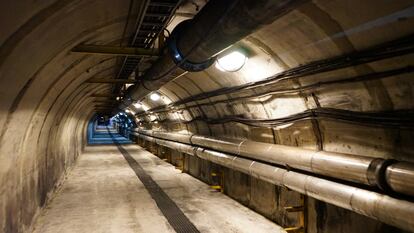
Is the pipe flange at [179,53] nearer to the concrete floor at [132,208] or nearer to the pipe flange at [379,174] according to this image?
the pipe flange at [379,174]

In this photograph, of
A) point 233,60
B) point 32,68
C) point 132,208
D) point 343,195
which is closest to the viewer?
point 343,195

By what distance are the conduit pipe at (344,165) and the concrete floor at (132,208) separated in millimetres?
1418

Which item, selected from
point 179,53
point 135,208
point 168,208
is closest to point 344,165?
point 179,53

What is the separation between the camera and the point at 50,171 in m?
7.98

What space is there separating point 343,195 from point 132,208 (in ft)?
15.8

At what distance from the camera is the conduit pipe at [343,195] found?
2.85 meters

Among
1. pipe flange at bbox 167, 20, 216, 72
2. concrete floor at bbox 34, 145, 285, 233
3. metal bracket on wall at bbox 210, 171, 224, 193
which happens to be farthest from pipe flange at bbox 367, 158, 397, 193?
metal bracket on wall at bbox 210, 171, 224, 193

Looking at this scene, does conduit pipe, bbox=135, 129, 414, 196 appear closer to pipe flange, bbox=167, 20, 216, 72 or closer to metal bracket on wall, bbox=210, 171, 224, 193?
pipe flange, bbox=167, 20, 216, 72

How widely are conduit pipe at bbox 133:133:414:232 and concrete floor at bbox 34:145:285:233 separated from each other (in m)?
1.16

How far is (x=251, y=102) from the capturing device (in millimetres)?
6141

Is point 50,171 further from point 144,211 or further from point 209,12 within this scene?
point 209,12

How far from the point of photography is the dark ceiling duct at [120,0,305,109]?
2.37 meters

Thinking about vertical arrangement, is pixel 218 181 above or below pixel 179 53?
below

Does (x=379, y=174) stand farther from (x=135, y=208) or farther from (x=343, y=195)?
Answer: (x=135, y=208)
